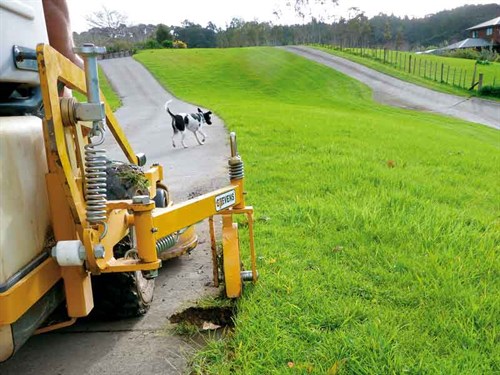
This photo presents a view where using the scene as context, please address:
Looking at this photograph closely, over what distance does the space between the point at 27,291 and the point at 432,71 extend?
36.4m

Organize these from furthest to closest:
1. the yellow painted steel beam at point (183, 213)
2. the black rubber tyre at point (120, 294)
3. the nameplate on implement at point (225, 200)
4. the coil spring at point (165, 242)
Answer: the coil spring at point (165, 242)
the nameplate on implement at point (225, 200)
the black rubber tyre at point (120, 294)
the yellow painted steel beam at point (183, 213)

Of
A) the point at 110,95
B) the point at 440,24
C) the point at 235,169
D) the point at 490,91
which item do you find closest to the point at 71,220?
the point at 235,169

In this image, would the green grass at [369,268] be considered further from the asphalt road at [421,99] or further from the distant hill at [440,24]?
the distant hill at [440,24]

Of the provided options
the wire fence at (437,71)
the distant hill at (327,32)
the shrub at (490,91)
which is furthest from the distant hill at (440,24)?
the shrub at (490,91)

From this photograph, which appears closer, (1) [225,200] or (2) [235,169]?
(1) [225,200]

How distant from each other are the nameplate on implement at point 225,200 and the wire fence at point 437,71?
28.4 meters

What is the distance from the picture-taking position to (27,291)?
1680 mm

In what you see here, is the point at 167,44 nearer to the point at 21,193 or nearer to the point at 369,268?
the point at 369,268

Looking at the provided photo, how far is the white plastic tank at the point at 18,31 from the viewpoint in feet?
5.59

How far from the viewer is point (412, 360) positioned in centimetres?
211

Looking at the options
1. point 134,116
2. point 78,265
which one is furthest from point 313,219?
point 134,116

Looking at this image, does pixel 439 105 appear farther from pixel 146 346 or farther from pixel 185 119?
pixel 146 346

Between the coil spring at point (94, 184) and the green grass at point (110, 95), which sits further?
the green grass at point (110, 95)

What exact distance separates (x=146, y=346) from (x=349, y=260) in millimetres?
1447
